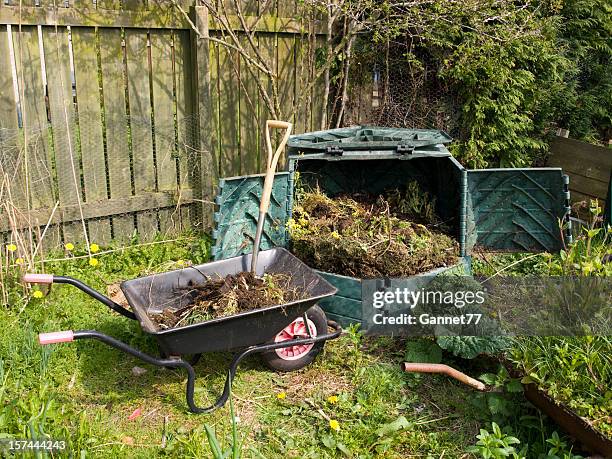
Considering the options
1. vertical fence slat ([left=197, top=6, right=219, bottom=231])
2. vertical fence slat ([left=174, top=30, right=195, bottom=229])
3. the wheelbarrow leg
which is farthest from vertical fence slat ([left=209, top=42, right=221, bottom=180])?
the wheelbarrow leg

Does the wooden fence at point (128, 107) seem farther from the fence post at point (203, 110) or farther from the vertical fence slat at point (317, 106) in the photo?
the vertical fence slat at point (317, 106)

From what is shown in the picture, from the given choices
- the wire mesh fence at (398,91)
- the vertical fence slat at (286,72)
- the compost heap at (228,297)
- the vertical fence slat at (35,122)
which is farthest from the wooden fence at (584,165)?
the vertical fence slat at (35,122)

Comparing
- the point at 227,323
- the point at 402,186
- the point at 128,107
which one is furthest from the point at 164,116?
the point at 227,323

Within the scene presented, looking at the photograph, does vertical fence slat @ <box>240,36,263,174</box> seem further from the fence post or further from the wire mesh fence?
the wire mesh fence

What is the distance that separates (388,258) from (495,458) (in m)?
1.43

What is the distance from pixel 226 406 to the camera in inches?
120

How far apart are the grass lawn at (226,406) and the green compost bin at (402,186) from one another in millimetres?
504

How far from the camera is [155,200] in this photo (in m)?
5.02

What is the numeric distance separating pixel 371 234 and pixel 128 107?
2.29m

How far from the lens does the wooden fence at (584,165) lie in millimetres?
5520

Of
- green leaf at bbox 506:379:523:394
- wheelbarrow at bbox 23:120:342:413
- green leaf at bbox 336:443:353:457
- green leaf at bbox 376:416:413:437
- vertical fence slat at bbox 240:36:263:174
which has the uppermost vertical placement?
vertical fence slat at bbox 240:36:263:174

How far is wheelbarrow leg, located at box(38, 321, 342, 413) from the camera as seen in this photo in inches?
96.1

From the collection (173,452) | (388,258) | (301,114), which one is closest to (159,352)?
(173,452)

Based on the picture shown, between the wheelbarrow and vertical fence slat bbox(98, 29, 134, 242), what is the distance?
1.82 m
